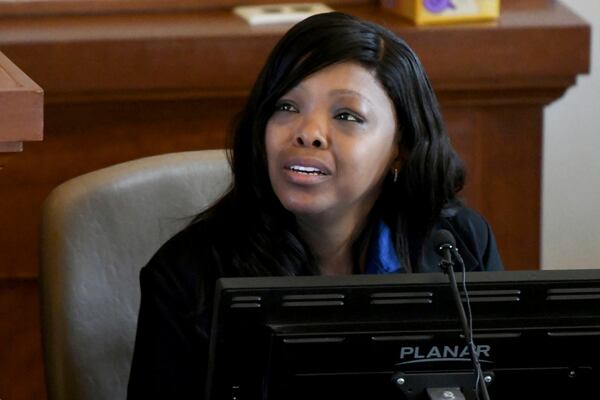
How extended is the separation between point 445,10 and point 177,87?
1.84 ft

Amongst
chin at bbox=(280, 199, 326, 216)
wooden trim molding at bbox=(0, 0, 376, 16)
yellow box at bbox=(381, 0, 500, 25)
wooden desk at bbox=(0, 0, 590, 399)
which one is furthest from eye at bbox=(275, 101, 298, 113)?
wooden trim molding at bbox=(0, 0, 376, 16)

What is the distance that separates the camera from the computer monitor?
3.96 ft

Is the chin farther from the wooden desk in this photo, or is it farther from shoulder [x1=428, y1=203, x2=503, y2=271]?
the wooden desk

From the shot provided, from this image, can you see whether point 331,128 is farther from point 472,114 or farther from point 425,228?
point 472,114

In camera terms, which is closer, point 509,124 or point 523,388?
point 523,388

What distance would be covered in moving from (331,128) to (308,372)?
50 cm

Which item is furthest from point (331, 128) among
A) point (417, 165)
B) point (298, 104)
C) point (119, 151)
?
point (119, 151)

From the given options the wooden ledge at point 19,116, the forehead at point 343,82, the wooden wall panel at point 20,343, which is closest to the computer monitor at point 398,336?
the wooden ledge at point 19,116

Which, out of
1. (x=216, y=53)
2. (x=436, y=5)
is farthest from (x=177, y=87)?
(x=436, y=5)

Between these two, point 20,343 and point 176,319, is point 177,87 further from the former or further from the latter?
point 176,319

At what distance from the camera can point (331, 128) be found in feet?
5.49

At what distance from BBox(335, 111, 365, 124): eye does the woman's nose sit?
33mm

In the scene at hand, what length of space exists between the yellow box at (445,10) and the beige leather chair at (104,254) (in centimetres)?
88

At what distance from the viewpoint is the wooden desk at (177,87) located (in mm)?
2660
